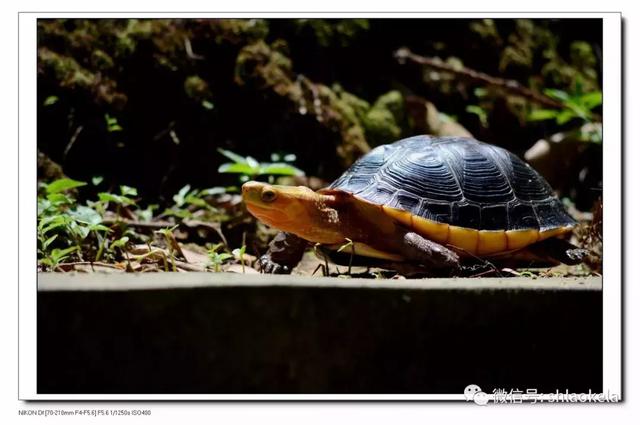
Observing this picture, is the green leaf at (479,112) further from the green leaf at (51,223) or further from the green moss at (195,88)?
the green leaf at (51,223)

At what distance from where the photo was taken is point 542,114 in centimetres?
378

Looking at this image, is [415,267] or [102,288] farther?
[415,267]

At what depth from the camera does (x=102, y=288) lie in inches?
47.6

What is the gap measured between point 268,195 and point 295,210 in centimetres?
12

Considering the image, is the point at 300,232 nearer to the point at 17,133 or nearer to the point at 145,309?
the point at 145,309

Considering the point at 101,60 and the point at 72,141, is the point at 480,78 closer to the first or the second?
the point at 101,60

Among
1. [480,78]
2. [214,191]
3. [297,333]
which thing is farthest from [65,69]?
[480,78]

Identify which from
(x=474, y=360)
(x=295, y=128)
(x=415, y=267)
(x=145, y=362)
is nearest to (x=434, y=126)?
(x=295, y=128)

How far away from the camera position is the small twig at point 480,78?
152 inches

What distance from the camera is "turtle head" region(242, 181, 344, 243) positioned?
6.23 feet

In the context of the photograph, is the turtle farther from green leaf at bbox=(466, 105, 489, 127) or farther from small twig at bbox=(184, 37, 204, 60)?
green leaf at bbox=(466, 105, 489, 127)

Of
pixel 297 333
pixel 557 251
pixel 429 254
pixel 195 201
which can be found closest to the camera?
pixel 297 333
